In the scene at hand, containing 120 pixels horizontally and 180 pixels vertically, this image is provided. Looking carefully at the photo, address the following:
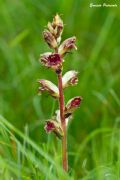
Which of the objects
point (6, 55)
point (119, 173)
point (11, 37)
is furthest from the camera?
point (11, 37)

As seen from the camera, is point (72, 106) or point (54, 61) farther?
point (72, 106)

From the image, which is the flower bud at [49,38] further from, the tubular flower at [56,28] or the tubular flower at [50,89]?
the tubular flower at [50,89]

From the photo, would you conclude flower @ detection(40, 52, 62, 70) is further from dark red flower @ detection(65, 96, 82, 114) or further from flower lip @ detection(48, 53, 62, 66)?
dark red flower @ detection(65, 96, 82, 114)

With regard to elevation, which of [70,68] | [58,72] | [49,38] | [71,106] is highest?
[70,68]

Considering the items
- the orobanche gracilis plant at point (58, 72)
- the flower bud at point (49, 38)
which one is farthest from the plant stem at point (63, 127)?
the flower bud at point (49, 38)

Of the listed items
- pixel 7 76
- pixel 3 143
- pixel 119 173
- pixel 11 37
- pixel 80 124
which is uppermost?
pixel 11 37

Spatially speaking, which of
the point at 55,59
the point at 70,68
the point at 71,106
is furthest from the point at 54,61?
the point at 70,68

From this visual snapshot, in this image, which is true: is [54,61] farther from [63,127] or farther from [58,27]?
[63,127]

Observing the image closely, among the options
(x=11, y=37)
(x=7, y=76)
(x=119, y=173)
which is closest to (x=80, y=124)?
(x=7, y=76)

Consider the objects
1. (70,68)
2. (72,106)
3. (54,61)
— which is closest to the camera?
(54,61)

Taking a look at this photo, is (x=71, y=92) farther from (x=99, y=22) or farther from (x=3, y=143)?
(x=3, y=143)
